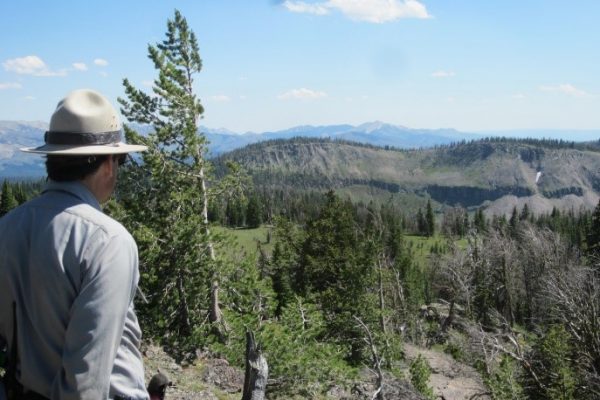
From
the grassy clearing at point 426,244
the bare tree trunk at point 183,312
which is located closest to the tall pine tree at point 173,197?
the bare tree trunk at point 183,312

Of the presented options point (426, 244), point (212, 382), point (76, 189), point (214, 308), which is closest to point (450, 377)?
point (214, 308)

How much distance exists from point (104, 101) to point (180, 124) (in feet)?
50.9

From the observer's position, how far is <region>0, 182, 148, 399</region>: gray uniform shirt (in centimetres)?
239

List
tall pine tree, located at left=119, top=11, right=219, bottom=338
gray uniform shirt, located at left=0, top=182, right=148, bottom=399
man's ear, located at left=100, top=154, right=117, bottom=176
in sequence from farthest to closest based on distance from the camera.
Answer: tall pine tree, located at left=119, top=11, right=219, bottom=338
man's ear, located at left=100, top=154, right=117, bottom=176
gray uniform shirt, located at left=0, top=182, right=148, bottom=399

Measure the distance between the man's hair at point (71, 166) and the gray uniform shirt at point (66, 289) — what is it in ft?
0.18

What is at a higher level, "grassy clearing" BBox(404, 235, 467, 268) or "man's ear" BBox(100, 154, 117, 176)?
"man's ear" BBox(100, 154, 117, 176)

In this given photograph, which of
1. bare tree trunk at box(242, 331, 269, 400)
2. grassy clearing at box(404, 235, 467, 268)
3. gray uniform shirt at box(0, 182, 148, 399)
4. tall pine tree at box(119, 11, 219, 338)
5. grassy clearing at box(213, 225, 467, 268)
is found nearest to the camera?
gray uniform shirt at box(0, 182, 148, 399)

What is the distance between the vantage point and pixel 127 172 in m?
17.3

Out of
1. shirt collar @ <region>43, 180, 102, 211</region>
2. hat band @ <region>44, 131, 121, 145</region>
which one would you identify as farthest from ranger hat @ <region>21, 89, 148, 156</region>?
shirt collar @ <region>43, 180, 102, 211</region>

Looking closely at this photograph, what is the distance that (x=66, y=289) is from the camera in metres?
2.47

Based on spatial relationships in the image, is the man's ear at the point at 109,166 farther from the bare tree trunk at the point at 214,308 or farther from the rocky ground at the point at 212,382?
the bare tree trunk at the point at 214,308

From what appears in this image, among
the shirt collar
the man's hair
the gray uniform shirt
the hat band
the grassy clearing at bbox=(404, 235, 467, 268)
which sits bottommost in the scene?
the grassy clearing at bbox=(404, 235, 467, 268)

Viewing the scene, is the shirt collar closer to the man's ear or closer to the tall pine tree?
the man's ear

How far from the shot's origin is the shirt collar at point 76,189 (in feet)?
8.66
